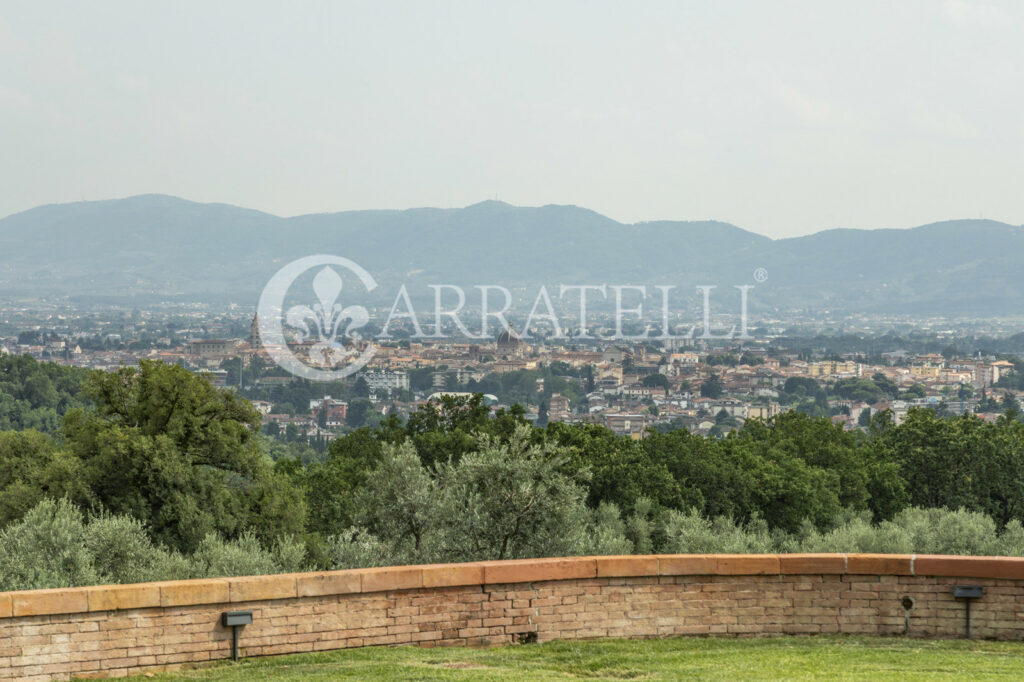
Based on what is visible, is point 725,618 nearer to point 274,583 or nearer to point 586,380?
point 274,583

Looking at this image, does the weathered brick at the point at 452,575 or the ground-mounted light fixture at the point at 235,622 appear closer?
the ground-mounted light fixture at the point at 235,622

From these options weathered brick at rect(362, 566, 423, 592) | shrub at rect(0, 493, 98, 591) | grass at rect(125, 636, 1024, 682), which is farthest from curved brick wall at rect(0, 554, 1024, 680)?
shrub at rect(0, 493, 98, 591)

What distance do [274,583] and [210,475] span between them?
535 inches

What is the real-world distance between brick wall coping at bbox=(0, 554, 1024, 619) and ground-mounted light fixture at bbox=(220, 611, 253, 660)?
0.47 ft

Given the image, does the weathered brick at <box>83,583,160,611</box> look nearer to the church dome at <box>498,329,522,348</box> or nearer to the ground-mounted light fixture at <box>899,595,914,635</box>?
the ground-mounted light fixture at <box>899,595,914,635</box>

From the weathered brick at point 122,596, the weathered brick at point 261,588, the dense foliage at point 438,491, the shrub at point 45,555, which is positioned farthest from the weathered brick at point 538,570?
the dense foliage at point 438,491

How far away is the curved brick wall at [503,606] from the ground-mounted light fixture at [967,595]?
0.05m

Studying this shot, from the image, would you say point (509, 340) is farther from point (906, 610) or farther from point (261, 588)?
point (261, 588)

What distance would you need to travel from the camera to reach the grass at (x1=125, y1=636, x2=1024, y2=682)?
916 cm

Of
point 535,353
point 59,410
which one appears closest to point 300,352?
point 535,353

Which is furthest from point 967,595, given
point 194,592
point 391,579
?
point 194,592

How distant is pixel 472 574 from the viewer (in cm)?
1047

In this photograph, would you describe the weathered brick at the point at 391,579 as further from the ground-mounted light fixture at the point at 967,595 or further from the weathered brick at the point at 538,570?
the ground-mounted light fixture at the point at 967,595

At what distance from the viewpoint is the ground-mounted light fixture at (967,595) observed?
10.8 m
